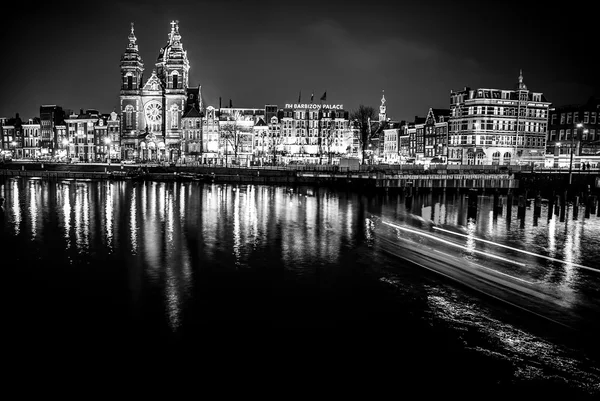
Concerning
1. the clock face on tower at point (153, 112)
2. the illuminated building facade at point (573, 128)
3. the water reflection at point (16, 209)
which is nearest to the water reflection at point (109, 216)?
the water reflection at point (16, 209)

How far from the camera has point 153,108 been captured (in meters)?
120

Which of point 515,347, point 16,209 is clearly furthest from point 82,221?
point 515,347

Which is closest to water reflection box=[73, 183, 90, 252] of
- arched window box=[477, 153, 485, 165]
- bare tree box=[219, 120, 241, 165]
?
bare tree box=[219, 120, 241, 165]

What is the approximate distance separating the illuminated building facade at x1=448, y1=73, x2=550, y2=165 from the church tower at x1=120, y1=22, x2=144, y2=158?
75.2 meters

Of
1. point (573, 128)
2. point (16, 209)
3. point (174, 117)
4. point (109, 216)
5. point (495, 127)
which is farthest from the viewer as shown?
point (174, 117)

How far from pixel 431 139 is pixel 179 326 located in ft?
365

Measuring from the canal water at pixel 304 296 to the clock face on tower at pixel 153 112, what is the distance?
9081 cm

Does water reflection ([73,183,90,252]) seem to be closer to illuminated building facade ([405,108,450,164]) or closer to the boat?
the boat

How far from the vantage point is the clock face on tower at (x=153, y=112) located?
392 ft

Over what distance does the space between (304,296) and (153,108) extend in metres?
112

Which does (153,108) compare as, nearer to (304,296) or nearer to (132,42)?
(132,42)

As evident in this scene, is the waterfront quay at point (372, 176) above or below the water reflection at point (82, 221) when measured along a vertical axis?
above

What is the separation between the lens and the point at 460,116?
106m

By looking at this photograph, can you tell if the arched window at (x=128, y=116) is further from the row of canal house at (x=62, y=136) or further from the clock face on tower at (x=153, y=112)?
the row of canal house at (x=62, y=136)
